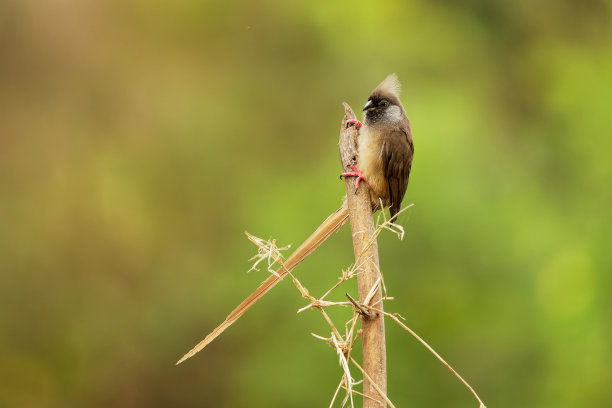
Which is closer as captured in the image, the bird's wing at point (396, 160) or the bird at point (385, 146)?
the bird at point (385, 146)

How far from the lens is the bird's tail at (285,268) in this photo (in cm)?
157

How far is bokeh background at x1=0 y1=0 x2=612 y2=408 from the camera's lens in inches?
189

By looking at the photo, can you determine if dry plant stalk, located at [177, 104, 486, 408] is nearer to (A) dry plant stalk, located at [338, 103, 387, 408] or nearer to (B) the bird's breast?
(A) dry plant stalk, located at [338, 103, 387, 408]

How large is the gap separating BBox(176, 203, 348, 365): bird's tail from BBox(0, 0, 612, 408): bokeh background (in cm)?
257

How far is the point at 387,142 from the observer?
93.7 inches

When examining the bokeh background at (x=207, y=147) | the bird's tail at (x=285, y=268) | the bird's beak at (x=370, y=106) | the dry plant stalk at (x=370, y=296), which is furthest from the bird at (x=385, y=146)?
the bokeh background at (x=207, y=147)

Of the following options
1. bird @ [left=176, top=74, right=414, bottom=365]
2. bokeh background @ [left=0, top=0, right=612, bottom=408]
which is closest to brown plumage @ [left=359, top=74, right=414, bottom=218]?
bird @ [left=176, top=74, right=414, bottom=365]

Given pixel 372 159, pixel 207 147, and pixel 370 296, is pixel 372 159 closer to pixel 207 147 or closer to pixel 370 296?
pixel 370 296

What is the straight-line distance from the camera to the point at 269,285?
5.57ft

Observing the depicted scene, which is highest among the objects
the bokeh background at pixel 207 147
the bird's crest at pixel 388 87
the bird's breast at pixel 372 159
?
the bokeh background at pixel 207 147

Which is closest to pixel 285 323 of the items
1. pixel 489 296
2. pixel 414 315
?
pixel 414 315

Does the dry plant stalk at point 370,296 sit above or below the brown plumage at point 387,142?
below

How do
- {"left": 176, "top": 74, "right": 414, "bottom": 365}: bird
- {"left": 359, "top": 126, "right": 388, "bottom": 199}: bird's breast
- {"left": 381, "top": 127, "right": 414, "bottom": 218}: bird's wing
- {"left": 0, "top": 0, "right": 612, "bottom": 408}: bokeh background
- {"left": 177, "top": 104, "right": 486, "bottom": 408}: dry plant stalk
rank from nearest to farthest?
1. {"left": 177, "top": 104, "right": 486, "bottom": 408}: dry plant stalk
2. {"left": 359, "top": 126, "right": 388, "bottom": 199}: bird's breast
3. {"left": 176, "top": 74, "right": 414, "bottom": 365}: bird
4. {"left": 381, "top": 127, "right": 414, "bottom": 218}: bird's wing
5. {"left": 0, "top": 0, "right": 612, "bottom": 408}: bokeh background

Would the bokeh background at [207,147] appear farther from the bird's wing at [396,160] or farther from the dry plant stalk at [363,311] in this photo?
the dry plant stalk at [363,311]
